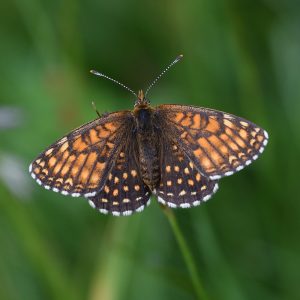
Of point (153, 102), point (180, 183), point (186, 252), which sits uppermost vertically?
point (153, 102)

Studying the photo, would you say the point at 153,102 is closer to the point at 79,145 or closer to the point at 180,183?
the point at 79,145

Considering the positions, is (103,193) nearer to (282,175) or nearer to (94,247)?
(94,247)

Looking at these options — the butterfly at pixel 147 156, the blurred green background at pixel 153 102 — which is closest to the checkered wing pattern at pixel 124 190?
the butterfly at pixel 147 156

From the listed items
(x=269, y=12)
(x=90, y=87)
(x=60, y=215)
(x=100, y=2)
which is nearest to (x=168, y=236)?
(x=60, y=215)

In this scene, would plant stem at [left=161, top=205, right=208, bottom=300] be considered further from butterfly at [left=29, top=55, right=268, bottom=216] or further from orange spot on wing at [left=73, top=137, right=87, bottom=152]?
orange spot on wing at [left=73, top=137, right=87, bottom=152]

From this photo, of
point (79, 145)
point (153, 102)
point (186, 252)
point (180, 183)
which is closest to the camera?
point (186, 252)

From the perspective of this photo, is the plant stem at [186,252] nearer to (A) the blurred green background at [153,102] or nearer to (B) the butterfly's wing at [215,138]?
(B) the butterfly's wing at [215,138]

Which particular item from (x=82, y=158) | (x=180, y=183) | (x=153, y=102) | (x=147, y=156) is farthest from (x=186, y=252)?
(x=153, y=102)
